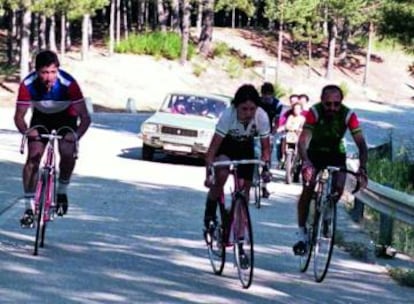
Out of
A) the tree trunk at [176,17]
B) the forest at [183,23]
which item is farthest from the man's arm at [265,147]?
the tree trunk at [176,17]

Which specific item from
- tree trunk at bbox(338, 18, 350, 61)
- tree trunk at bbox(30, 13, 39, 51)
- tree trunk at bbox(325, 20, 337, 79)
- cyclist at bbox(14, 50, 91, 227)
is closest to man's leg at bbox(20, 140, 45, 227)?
cyclist at bbox(14, 50, 91, 227)

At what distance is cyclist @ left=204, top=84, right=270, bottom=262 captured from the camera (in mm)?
8828

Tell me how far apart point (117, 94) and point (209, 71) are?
11.6 meters

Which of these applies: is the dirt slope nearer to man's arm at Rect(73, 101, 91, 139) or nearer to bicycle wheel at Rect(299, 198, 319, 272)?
man's arm at Rect(73, 101, 91, 139)

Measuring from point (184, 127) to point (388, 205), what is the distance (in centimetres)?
1172

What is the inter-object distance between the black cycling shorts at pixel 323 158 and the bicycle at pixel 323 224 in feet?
0.21

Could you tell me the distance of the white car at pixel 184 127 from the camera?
73.0 feet

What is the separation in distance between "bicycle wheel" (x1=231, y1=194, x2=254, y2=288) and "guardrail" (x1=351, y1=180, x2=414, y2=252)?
2.21 m

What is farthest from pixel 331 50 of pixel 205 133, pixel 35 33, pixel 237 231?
pixel 237 231

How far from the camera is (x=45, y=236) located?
10969 mm

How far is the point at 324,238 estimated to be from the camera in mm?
9328

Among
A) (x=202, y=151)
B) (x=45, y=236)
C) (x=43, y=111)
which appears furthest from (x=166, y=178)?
(x=43, y=111)

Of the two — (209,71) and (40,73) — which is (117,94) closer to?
(209,71)

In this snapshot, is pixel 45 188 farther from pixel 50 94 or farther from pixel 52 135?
pixel 50 94
